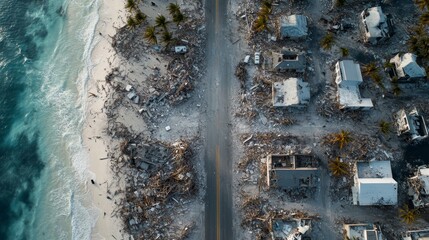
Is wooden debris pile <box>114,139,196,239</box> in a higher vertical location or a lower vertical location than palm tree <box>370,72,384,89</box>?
lower

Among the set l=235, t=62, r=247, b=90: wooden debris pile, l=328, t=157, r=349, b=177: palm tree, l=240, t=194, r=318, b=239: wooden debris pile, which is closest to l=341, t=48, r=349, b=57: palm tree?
l=235, t=62, r=247, b=90: wooden debris pile

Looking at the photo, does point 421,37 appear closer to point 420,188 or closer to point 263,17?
point 420,188

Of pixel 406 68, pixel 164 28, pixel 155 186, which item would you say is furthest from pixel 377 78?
pixel 155 186

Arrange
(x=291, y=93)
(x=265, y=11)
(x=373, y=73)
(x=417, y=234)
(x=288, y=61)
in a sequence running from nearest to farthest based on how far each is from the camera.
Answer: (x=417, y=234) < (x=291, y=93) < (x=288, y=61) < (x=373, y=73) < (x=265, y=11)

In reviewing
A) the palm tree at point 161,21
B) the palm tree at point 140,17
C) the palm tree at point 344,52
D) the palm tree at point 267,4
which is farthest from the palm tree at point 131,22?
the palm tree at point 344,52

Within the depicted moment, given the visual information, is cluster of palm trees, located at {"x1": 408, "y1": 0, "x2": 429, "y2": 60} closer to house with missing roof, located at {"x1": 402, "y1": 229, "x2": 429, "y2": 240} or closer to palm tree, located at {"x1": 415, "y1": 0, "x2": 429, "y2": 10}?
palm tree, located at {"x1": 415, "y1": 0, "x2": 429, "y2": 10}

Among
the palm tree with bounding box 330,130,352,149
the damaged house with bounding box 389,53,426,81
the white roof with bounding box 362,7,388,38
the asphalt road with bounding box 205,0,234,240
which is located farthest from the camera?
the white roof with bounding box 362,7,388,38

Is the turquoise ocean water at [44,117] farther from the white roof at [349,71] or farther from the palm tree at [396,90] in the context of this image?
the palm tree at [396,90]
